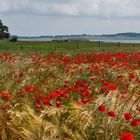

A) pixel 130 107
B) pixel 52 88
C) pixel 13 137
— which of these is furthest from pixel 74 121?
pixel 52 88

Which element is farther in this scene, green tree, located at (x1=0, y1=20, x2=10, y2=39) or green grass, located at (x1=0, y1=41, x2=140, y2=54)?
green tree, located at (x1=0, y1=20, x2=10, y2=39)

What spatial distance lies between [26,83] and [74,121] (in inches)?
138

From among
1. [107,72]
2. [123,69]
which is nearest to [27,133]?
[107,72]

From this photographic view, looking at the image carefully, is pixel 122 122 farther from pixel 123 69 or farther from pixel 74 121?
pixel 123 69

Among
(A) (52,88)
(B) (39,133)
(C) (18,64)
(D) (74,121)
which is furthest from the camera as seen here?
(C) (18,64)

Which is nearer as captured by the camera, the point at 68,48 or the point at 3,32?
the point at 68,48

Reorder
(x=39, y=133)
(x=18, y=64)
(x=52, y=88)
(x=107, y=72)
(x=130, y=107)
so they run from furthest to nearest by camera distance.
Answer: (x=18, y=64) → (x=107, y=72) → (x=52, y=88) → (x=130, y=107) → (x=39, y=133)

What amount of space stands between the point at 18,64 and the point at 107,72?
3299 mm

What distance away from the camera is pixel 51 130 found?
20.4 ft

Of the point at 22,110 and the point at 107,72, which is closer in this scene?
the point at 22,110

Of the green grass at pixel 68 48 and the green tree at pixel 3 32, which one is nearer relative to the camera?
the green grass at pixel 68 48

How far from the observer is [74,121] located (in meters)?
6.63

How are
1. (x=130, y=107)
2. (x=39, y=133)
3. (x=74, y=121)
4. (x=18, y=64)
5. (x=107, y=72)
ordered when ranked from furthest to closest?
(x=18, y=64) → (x=107, y=72) → (x=130, y=107) → (x=74, y=121) → (x=39, y=133)

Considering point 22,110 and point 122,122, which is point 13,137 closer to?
point 22,110
